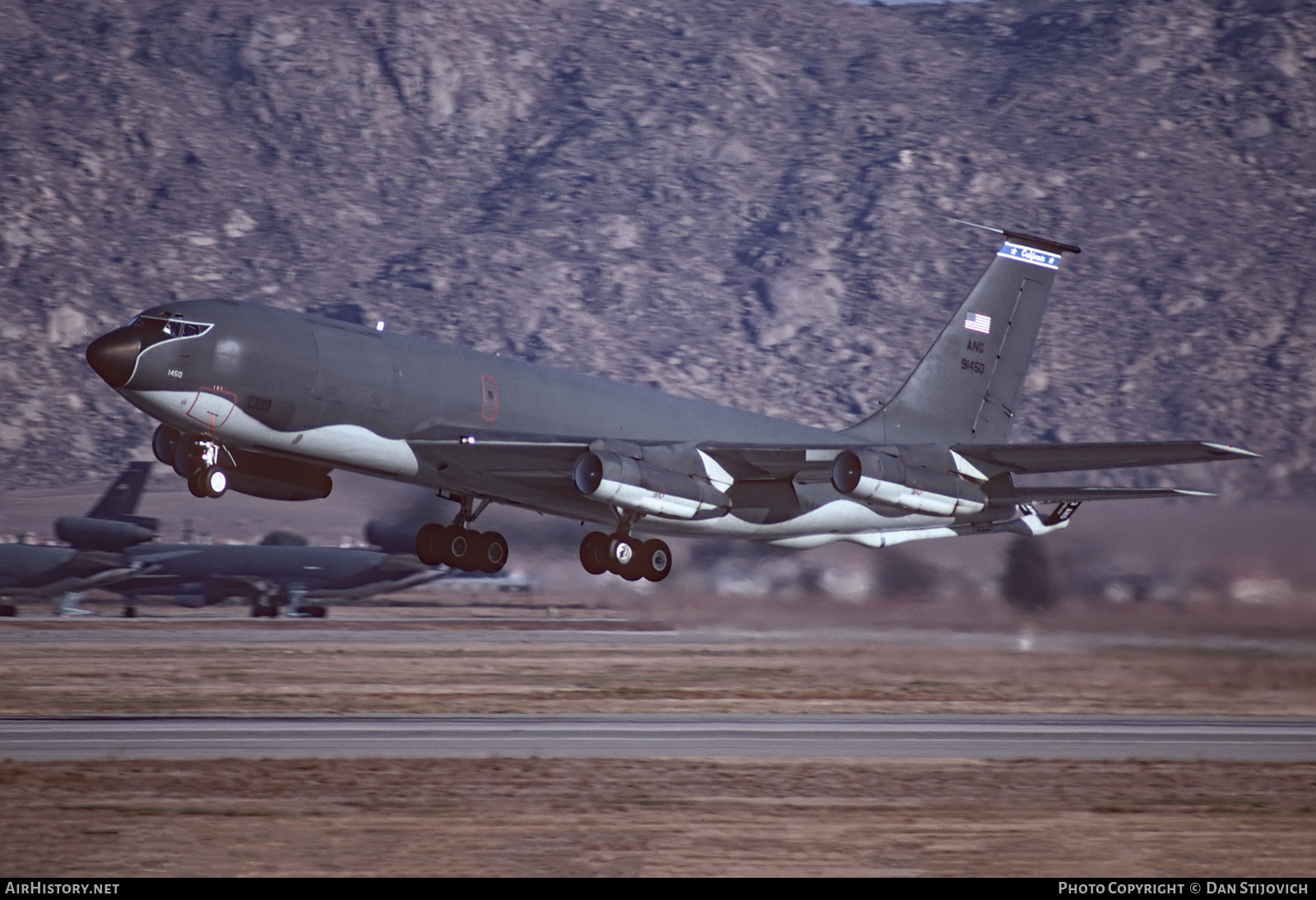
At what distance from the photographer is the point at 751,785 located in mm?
25438

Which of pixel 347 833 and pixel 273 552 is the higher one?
pixel 347 833

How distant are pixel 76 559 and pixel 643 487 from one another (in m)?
46.6

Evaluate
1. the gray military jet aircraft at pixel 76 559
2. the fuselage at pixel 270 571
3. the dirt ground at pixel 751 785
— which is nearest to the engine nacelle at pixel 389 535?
the fuselage at pixel 270 571

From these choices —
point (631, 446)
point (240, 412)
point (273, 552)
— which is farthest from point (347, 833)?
point (273, 552)

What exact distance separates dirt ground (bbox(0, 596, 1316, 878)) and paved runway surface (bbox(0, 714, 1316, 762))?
1.28 meters

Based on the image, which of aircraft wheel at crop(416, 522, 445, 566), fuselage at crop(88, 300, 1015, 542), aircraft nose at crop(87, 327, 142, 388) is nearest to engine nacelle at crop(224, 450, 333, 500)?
fuselage at crop(88, 300, 1015, 542)

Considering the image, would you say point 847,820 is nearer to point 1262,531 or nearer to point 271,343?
point 271,343

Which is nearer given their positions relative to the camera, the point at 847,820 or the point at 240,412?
the point at 847,820

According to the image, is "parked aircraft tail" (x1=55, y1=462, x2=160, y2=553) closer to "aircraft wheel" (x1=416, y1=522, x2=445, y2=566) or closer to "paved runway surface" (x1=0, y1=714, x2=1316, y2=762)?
"aircraft wheel" (x1=416, y1=522, x2=445, y2=566)

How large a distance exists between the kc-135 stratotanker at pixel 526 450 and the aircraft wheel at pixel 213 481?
4 cm

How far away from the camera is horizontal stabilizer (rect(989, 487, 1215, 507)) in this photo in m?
38.1

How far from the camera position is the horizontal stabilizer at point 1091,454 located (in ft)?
112

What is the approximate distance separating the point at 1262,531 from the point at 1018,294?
9.29 meters

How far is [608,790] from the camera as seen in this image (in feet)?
81.5
